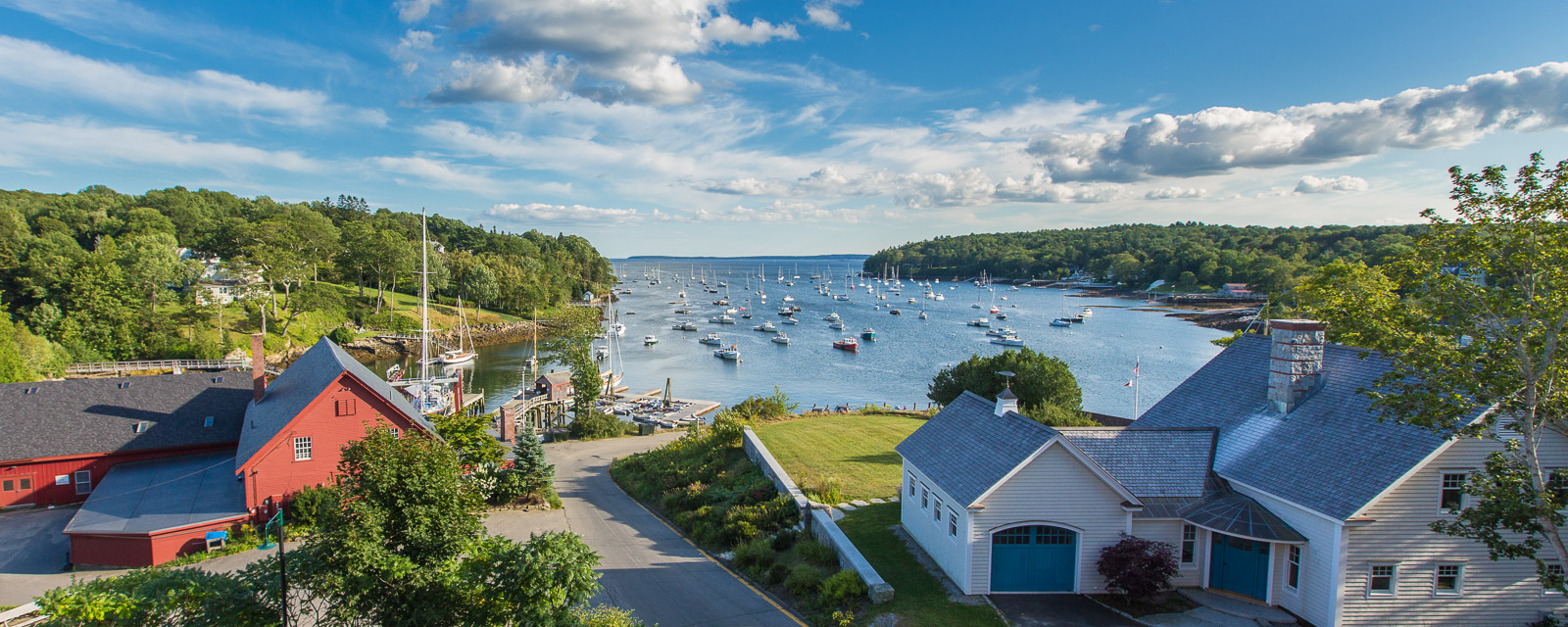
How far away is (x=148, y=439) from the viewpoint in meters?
27.8

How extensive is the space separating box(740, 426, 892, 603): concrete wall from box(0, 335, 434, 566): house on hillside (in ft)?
43.2

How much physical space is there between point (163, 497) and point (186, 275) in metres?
67.0

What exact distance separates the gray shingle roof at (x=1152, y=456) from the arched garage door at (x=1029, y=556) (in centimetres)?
218

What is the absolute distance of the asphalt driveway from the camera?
50.9 feet

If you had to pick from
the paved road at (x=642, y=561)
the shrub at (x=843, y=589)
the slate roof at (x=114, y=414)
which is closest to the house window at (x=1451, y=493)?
the shrub at (x=843, y=589)

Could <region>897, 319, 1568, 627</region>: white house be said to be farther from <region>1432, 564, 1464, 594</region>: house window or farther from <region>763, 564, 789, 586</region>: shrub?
<region>763, 564, 789, 586</region>: shrub

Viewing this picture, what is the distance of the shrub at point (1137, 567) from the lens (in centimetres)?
1598

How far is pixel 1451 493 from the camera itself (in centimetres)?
1526

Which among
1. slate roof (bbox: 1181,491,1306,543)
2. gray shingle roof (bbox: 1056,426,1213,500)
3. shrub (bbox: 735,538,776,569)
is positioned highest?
gray shingle roof (bbox: 1056,426,1213,500)

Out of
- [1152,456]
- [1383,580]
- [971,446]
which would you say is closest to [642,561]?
[971,446]

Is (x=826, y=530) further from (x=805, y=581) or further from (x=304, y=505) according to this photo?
(x=304, y=505)

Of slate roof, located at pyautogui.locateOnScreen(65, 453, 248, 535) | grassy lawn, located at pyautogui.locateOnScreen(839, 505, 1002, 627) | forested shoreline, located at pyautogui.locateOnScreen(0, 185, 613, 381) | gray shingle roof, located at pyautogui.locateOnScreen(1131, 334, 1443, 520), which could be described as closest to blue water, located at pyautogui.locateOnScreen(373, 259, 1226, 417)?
forested shoreline, located at pyautogui.locateOnScreen(0, 185, 613, 381)

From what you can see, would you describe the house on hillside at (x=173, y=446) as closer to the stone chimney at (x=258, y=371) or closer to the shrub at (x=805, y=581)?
the stone chimney at (x=258, y=371)

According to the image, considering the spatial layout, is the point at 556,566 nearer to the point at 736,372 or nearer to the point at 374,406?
the point at 374,406
